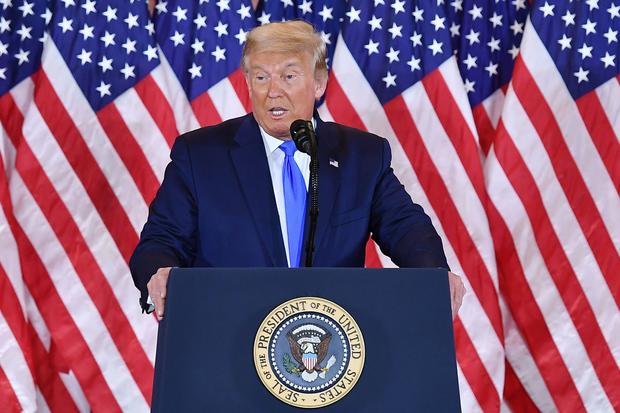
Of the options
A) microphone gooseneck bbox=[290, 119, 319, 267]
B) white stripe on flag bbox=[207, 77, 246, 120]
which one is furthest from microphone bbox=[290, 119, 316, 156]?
white stripe on flag bbox=[207, 77, 246, 120]

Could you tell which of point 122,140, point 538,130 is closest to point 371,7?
point 538,130

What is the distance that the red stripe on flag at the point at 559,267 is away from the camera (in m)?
3.91

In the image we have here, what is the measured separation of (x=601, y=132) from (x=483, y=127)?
540 mm

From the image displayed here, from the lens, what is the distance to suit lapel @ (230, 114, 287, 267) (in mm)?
2238

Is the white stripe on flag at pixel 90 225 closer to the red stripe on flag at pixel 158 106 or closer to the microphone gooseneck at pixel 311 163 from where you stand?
the red stripe on flag at pixel 158 106

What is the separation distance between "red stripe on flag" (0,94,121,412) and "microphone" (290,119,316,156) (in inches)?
90.1

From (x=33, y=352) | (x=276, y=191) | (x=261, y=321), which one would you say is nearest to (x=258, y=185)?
(x=276, y=191)

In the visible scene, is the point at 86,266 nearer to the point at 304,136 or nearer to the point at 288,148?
the point at 288,148

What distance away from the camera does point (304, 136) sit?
1.94m

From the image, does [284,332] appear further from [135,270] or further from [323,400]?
[135,270]

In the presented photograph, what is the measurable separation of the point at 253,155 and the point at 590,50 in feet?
7.29

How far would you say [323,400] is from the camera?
5.19 feet

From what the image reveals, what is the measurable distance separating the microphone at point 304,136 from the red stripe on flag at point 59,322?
2.29 metres

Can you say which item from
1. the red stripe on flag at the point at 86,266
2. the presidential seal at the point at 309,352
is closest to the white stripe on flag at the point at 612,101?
the red stripe on flag at the point at 86,266
